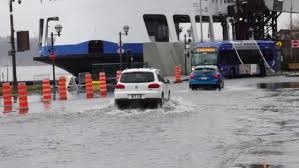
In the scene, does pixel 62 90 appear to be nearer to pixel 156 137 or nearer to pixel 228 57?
pixel 156 137

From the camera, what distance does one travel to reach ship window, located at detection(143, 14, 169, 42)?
71.4 meters

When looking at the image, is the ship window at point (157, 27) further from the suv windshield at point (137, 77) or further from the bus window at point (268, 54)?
the suv windshield at point (137, 77)

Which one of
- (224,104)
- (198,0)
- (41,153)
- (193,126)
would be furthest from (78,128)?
(198,0)

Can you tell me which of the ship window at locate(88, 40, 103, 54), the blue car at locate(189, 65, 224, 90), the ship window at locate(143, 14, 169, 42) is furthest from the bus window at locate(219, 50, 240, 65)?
the blue car at locate(189, 65, 224, 90)

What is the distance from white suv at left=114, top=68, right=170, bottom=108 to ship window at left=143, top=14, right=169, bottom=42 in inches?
1759

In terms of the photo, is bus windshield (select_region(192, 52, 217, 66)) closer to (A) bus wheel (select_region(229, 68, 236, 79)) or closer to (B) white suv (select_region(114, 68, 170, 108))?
(A) bus wheel (select_region(229, 68, 236, 79))

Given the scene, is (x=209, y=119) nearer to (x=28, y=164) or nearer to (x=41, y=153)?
(x=41, y=153)

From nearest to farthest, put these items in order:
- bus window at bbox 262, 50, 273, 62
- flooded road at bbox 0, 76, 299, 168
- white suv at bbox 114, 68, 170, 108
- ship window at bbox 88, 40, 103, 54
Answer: flooded road at bbox 0, 76, 299, 168 → white suv at bbox 114, 68, 170, 108 → bus window at bbox 262, 50, 273, 62 → ship window at bbox 88, 40, 103, 54

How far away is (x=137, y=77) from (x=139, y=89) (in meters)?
0.57

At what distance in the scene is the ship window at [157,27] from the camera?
71438mm

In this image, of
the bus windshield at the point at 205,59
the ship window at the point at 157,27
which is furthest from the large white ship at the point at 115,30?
the bus windshield at the point at 205,59

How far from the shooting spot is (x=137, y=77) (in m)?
26.2

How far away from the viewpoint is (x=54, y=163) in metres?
12.8

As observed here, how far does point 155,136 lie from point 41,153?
3.73 meters
